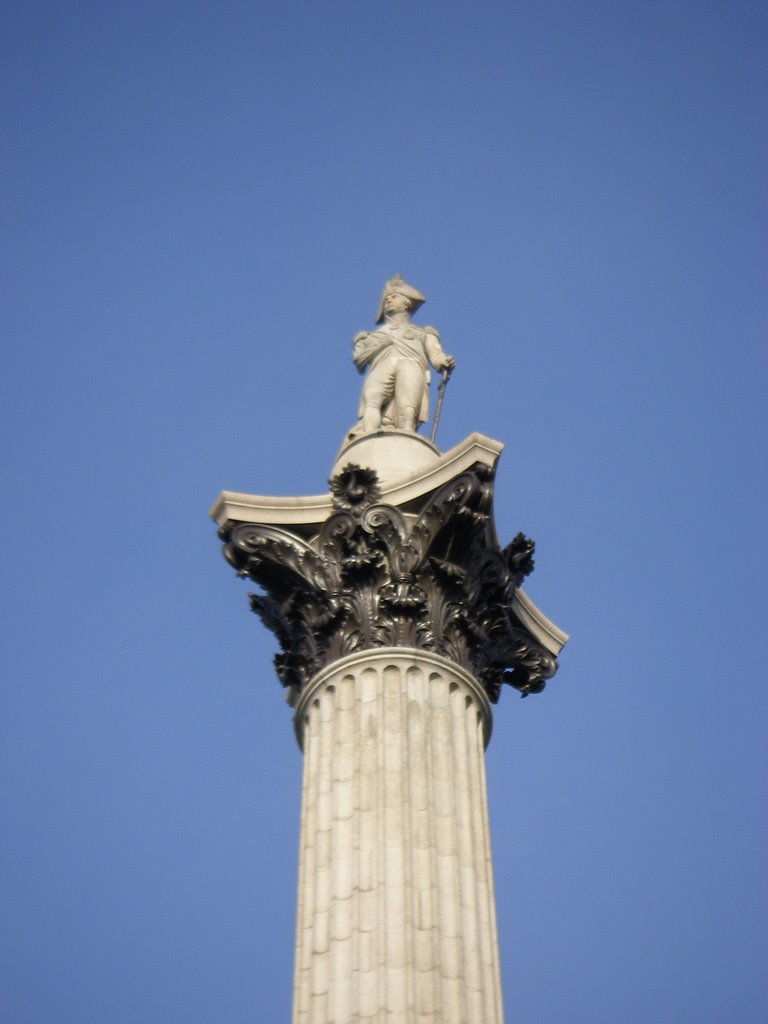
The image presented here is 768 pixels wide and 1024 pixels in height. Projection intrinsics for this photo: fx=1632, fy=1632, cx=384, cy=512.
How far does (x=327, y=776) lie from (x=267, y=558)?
3.50 meters

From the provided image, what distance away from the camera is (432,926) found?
17.7m

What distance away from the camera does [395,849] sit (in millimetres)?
18359

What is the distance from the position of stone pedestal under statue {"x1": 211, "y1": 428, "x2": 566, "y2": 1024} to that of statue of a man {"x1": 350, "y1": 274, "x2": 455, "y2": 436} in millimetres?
1042

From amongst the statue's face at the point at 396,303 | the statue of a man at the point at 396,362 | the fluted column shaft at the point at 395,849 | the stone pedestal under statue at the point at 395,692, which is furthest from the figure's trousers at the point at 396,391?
the fluted column shaft at the point at 395,849

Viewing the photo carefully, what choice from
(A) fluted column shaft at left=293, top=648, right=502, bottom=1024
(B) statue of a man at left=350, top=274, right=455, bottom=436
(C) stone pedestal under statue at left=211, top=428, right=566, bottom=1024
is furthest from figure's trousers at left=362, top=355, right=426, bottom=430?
(A) fluted column shaft at left=293, top=648, right=502, bottom=1024

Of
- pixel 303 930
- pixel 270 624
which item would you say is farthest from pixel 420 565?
pixel 303 930

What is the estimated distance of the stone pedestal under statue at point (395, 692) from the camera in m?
17.5

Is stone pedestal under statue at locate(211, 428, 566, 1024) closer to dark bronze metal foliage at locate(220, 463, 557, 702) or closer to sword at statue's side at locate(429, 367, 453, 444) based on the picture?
dark bronze metal foliage at locate(220, 463, 557, 702)

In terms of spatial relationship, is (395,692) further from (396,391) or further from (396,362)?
(396,362)

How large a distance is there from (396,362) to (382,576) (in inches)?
235

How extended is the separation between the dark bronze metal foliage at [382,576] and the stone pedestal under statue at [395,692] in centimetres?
2

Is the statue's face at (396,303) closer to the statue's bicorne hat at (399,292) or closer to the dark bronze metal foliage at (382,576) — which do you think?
the statue's bicorne hat at (399,292)

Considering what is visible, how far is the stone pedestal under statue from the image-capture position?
57.6 ft

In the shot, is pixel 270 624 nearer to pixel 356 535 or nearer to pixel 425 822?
pixel 356 535
